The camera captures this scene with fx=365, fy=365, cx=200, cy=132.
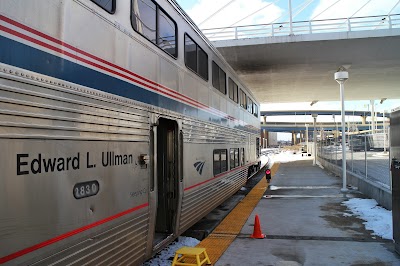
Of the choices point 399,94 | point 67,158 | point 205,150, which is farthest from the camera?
point 399,94

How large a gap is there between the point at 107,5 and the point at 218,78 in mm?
5011

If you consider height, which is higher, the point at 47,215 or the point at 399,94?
the point at 399,94

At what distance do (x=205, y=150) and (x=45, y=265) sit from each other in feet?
15.0

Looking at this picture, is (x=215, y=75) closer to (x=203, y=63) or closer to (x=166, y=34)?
(x=203, y=63)

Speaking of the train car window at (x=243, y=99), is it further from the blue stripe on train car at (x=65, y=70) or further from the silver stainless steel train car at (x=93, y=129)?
the blue stripe on train car at (x=65, y=70)

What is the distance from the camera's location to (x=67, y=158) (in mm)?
2979

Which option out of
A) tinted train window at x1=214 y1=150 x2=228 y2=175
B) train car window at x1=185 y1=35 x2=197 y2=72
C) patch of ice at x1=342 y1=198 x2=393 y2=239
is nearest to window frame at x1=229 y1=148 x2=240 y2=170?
tinted train window at x1=214 y1=150 x2=228 y2=175

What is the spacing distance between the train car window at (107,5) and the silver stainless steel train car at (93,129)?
0.05 ft

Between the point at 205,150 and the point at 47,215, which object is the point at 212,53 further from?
the point at 47,215

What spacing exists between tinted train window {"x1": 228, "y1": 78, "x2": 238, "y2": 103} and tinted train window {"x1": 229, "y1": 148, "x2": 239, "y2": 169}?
1.48 meters

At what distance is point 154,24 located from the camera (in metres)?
4.89

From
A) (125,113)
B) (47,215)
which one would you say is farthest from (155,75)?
(47,215)

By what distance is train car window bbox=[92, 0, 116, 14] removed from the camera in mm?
3585

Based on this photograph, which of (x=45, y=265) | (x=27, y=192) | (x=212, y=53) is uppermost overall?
(x=212, y=53)
